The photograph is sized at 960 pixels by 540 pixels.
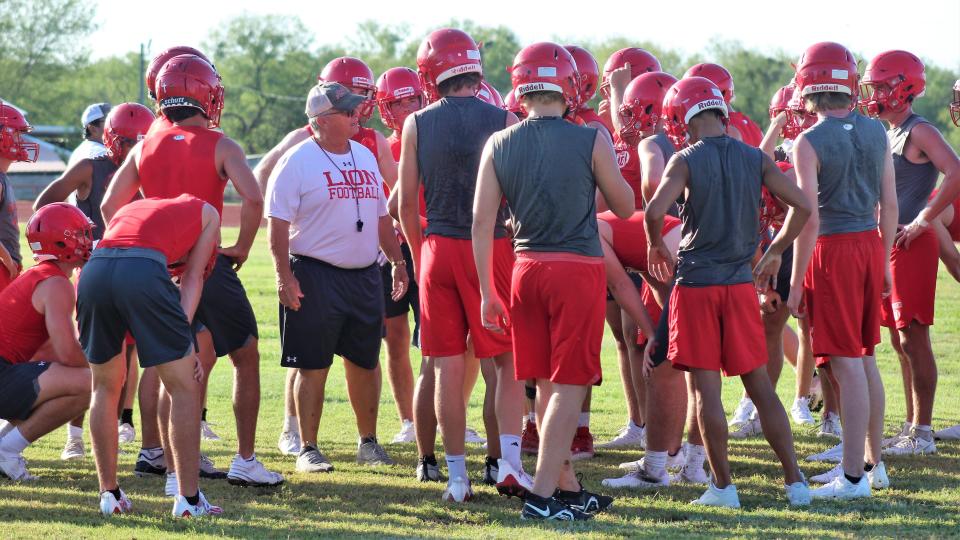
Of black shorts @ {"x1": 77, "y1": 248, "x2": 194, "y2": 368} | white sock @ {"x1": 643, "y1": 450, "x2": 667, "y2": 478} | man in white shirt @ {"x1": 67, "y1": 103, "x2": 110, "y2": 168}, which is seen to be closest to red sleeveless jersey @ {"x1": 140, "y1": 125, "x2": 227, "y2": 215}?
black shorts @ {"x1": 77, "y1": 248, "x2": 194, "y2": 368}

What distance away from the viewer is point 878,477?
6934mm

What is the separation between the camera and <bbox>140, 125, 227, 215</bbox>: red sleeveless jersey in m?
6.98

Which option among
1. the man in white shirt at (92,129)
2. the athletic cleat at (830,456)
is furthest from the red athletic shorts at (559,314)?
the man in white shirt at (92,129)

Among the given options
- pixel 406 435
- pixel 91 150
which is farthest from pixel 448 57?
pixel 91 150

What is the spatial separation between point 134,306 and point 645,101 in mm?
3298

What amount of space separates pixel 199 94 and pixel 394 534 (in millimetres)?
2754

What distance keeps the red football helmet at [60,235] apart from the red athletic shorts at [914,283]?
16.5ft

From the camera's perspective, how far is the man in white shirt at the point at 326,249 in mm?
7402

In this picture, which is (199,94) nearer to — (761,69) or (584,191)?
(584,191)

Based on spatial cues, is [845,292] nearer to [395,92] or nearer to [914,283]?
[914,283]

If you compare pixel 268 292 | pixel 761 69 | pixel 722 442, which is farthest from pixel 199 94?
pixel 761 69

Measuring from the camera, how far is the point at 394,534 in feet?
19.3

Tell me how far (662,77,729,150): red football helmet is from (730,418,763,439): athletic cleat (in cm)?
293

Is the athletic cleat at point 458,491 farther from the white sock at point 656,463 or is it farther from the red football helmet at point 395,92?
the red football helmet at point 395,92
